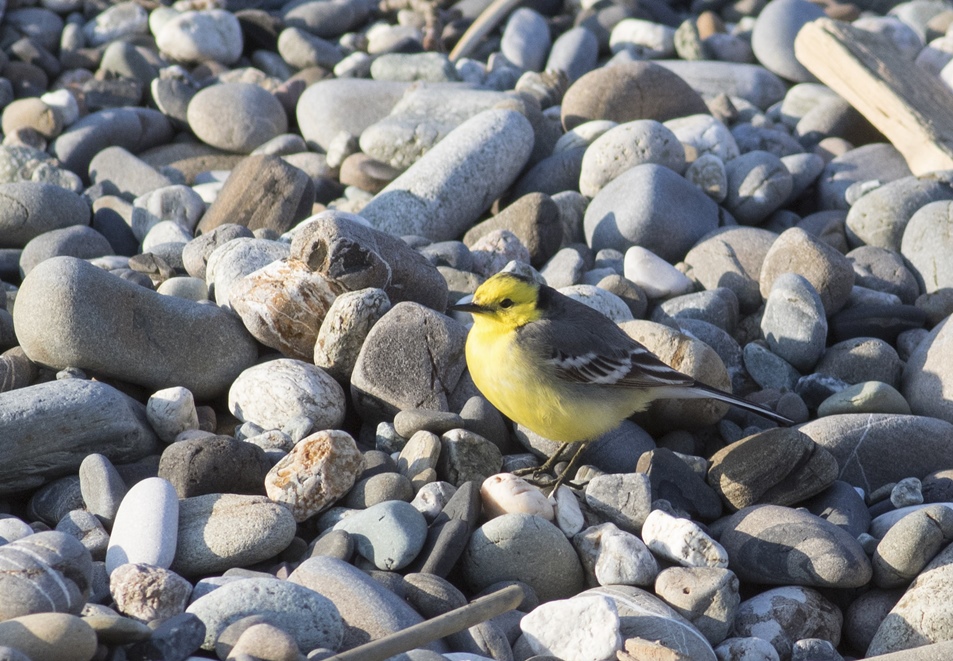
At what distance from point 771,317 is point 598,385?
1.94m

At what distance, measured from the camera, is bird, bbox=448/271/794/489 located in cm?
542

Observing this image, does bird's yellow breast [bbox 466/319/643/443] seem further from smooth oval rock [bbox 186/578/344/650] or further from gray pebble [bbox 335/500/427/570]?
smooth oval rock [bbox 186/578/344/650]

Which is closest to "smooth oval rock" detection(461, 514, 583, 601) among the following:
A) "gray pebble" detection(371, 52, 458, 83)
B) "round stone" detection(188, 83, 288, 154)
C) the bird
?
the bird

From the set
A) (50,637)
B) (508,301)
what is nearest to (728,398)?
(508,301)

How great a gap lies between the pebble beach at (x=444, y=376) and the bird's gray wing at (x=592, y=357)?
42cm

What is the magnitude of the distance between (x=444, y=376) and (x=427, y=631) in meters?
2.66

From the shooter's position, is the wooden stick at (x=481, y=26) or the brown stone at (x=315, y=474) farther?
the wooden stick at (x=481, y=26)

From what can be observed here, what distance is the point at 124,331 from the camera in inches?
231

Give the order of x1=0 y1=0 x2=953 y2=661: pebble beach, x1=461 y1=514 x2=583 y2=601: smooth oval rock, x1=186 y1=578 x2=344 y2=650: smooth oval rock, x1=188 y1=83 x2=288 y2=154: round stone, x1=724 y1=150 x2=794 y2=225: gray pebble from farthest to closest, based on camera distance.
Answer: x1=188 y1=83 x2=288 y2=154: round stone < x1=724 y1=150 x2=794 y2=225: gray pebble < x1=461 y1=514 x2=583 y2=601: smooth oval rock < x1=0 y1=0 x2=953 y2=661: pebble beach < x1=186 y1=578 x2=344 y2=650: smooth oval rock

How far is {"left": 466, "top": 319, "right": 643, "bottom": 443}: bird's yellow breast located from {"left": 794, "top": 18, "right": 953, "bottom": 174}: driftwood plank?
524 cm

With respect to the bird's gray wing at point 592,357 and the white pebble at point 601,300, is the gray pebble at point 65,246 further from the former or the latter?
the bird's gray wing at point 592,357

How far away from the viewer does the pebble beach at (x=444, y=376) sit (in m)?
4.26

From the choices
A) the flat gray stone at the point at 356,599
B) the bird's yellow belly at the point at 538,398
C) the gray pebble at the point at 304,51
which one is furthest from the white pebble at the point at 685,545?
the gray pebble at the point at 304,51

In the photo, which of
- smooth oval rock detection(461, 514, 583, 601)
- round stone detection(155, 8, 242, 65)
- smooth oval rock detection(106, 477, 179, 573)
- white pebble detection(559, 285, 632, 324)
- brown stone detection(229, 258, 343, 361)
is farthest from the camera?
round stone detection(155, 8, 242, 65)
